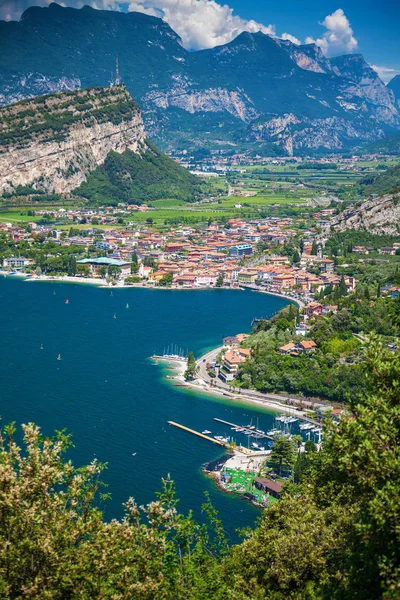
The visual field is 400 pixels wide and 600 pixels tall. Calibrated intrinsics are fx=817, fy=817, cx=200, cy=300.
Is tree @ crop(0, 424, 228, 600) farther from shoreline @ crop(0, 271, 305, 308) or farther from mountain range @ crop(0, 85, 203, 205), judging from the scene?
mountain range @ crop(0, 85, 203, 205)

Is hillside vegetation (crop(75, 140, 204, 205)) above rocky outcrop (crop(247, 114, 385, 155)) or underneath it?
underneath

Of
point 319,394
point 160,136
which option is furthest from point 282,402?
point 160,136

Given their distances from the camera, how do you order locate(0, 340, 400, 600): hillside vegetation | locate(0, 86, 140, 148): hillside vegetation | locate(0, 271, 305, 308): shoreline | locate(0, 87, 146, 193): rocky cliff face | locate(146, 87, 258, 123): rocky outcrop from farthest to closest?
locate(146, 87, 258, 123): rocky outcrop, locate(0, 86, 140, 148): hillside vegetation, locate(0, 87, 146, 193): rocky cliff face, locate(0, 271, 305, 308): shoreline, locate(0, 340, 400, 600): hillside vegetation

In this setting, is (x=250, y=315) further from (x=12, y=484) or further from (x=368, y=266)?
(x=12, y=484)

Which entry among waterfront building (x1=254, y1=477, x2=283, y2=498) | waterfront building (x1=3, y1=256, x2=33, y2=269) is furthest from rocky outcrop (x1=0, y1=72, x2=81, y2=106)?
waterfront building (x1=254, y1=477, x2=283, y2=498)

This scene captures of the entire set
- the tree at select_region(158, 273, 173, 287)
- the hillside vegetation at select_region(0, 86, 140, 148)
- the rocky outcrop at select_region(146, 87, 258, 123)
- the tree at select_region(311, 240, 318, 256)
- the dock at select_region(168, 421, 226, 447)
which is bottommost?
the dock at select_region(168, 421, 226, 447)

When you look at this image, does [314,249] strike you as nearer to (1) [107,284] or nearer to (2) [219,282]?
(2) [219,282]

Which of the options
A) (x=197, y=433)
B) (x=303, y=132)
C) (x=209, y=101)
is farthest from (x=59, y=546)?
(x=209, y=101)
